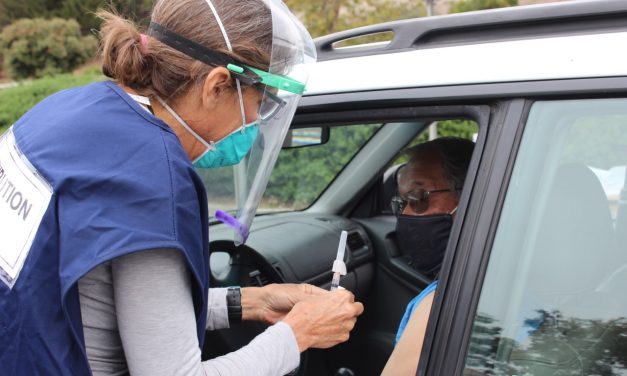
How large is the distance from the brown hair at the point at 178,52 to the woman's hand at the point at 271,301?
2.39 ft

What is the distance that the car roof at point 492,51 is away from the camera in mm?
1390

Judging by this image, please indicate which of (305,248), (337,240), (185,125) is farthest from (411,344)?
(337,240)

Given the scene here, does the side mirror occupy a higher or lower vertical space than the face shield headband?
lower

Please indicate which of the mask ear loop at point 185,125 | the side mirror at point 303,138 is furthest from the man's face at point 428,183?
the mask ear loop at point 185,125

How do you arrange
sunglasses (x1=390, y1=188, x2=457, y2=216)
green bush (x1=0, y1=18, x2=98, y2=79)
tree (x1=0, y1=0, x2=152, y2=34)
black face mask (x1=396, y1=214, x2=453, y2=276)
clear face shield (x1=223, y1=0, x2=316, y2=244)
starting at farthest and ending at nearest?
tree (x1=0, y1=0, x2=152, y2=34)
green bush (x1=0, y1=18, x2=98, y2=79)
sunglasses (x1=390, y1=188, x2=457, y2=216)
black face mask (x1=396, y1=214, x2=453, y2=276)
clear face shield (x1=223, y1=0, x2=316, y2=244)

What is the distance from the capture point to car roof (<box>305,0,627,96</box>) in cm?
139

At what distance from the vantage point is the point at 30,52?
20.4 m

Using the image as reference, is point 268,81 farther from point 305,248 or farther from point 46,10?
point 46,10

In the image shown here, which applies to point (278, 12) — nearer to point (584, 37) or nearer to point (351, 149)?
point (584, 37)

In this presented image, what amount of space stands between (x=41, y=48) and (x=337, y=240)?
64.3ft

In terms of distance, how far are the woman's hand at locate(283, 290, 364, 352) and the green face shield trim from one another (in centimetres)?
52

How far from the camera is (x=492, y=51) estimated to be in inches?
59.7

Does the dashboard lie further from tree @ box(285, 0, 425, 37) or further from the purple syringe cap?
tree @ box(285, 0, 425, 37)

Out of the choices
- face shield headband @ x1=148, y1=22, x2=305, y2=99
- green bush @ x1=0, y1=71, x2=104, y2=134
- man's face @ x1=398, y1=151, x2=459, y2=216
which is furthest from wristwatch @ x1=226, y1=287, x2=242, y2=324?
green bush @ x1=0, y1=71, x2=104, y2=134
